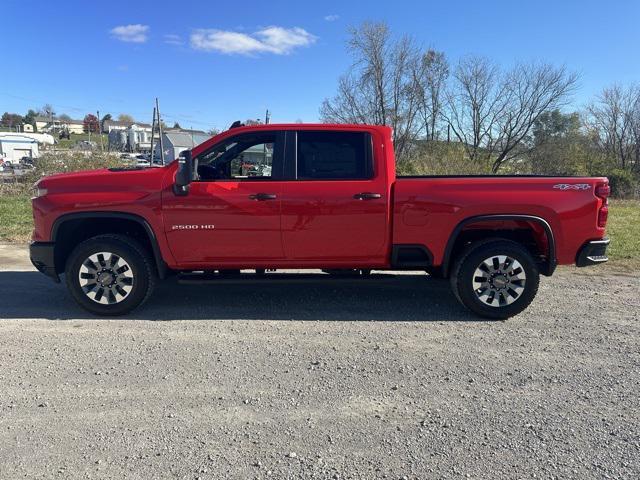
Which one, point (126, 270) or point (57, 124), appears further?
point (57, 124)

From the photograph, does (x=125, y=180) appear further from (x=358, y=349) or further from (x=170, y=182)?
(x=358, y=349)

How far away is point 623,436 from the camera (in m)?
2.99

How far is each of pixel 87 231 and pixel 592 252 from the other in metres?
5.36

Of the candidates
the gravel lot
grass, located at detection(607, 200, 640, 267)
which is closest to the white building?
grass, located at detection(607, 200, 640, 267)

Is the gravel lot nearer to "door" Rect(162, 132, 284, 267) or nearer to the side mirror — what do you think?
"door" Rect(162, 132, 284, 267)

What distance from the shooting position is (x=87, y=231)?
5.34 metres

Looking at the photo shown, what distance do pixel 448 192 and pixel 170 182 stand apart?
2.83 m

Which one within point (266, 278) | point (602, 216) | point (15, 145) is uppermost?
point (15, 145)

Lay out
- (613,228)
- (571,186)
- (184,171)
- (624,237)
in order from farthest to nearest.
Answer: (613,228), (624,237), (571,186), (184,171)

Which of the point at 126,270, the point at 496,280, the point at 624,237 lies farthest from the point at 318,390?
the point at 624,237

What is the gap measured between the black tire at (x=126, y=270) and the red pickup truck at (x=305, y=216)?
0.01 metres

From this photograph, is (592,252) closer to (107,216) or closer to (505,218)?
(505,218)

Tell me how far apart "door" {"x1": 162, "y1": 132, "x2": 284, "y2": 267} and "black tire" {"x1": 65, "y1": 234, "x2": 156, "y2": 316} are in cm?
37

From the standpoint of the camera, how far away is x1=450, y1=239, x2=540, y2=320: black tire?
16.6ft
